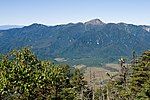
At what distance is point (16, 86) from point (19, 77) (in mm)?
940

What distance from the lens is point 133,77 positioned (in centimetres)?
6206

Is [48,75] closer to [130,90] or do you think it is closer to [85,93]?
[130,90]

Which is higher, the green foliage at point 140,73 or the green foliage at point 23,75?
the green foliage at point 23,75

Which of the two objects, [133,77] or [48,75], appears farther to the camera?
[133,77]

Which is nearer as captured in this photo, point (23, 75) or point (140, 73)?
point (23, 75)

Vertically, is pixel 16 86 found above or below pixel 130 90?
above

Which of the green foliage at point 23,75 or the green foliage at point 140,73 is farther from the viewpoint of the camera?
the green foliage at point 140,73

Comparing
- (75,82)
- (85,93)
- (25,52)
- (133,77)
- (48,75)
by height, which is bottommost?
(85,93)

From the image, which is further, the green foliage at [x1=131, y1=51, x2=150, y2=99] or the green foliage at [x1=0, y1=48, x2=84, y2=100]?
the green foliage at [x1=131, y1=51, x2=150, y2=99]

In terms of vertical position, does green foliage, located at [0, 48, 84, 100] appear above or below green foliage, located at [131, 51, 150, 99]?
above

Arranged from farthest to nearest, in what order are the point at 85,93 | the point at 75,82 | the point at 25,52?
the point at 85,93
the point at 75,82
the point at 25,52

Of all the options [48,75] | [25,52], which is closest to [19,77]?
[25,52]

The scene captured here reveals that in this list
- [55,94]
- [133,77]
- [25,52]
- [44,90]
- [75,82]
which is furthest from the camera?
[75,82]

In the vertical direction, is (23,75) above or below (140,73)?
above
